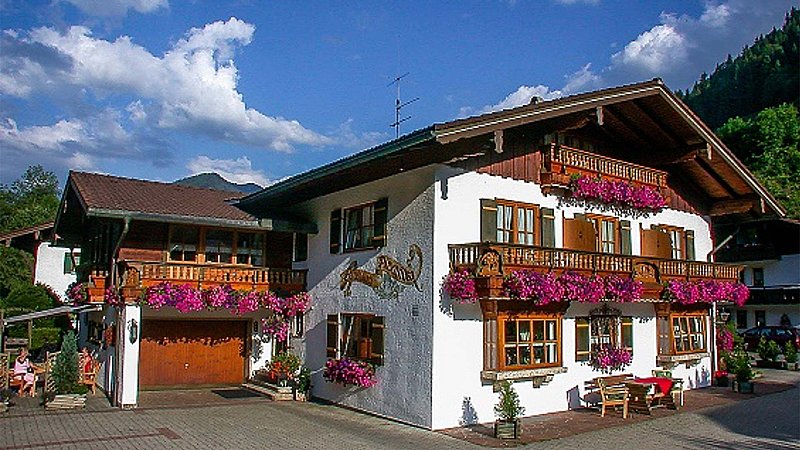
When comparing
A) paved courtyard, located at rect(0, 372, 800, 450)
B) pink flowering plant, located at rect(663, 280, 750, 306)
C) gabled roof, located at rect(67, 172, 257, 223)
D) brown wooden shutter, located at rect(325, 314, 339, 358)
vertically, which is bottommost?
paved courtyard, located at rect(0, 372, 800, 450)

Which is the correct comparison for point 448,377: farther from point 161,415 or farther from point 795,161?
point 795,161

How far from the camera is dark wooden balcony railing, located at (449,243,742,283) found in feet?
48.4

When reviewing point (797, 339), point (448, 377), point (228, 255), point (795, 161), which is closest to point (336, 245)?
point (228, 255)

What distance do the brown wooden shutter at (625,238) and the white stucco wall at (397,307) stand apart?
22.4 feet

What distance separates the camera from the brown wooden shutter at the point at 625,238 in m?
19.3

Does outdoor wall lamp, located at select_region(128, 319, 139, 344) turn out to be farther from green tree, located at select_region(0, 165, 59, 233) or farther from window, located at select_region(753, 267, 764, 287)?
green tree, located at select_region(0, 165, 59, 233)

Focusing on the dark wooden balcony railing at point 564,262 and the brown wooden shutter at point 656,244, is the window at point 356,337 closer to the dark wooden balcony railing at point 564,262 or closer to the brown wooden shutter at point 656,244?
the dark wooden balcony railing at point 564,262

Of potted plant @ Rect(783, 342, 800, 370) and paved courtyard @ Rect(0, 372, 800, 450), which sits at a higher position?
potted plant @ Rect(783, 342, 800, 370)

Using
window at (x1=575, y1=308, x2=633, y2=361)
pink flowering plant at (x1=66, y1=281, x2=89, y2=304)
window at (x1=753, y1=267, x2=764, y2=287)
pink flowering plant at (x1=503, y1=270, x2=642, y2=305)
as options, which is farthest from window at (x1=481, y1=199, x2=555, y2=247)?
window at (x1=753, y1=267, x2=764, y2=287)

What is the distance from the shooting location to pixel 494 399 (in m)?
15.6

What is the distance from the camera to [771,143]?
5538 cm

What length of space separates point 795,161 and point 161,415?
5367cm

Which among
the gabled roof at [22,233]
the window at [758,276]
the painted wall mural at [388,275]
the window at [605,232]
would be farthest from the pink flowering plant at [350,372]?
the window at [758,276]

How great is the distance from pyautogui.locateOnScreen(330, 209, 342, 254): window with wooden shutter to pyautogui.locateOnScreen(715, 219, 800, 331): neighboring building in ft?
92.5
